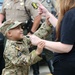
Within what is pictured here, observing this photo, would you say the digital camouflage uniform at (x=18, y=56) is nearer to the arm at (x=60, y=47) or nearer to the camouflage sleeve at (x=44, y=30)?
the camouflage sleeve at (x=44, y=30)

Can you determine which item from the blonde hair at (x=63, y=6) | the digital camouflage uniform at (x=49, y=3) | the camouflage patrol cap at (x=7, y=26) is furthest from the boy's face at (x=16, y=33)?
the digital camouflage uniform at (x=49, y=3)

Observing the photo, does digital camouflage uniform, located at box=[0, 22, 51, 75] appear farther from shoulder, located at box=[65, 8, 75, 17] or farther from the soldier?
the soldier

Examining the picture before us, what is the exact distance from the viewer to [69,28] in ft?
8.18

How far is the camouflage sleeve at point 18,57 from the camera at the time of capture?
3.25 meters

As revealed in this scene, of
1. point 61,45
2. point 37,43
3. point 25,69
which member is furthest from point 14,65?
point 61,45

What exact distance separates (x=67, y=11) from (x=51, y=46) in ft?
1.13

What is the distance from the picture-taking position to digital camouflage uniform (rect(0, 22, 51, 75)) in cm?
329

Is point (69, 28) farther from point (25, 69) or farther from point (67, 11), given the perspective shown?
point (25, 69)

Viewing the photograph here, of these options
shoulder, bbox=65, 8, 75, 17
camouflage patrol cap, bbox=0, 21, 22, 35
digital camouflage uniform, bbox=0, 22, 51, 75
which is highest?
shoulder, bbox=65, 8, 75, 17

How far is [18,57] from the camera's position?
335 cm

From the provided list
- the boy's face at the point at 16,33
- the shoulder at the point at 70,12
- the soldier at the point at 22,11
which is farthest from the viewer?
the soldier at the point at 22,11

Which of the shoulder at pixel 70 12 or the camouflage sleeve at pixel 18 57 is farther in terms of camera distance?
the camouflage sleeve at pixel 18 57

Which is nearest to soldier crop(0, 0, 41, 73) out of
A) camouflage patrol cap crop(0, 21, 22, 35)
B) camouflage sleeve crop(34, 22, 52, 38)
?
camouflage sleeve crop(34, 22, 52, 38)

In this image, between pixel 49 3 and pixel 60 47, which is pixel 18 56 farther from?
pixel 49 3
